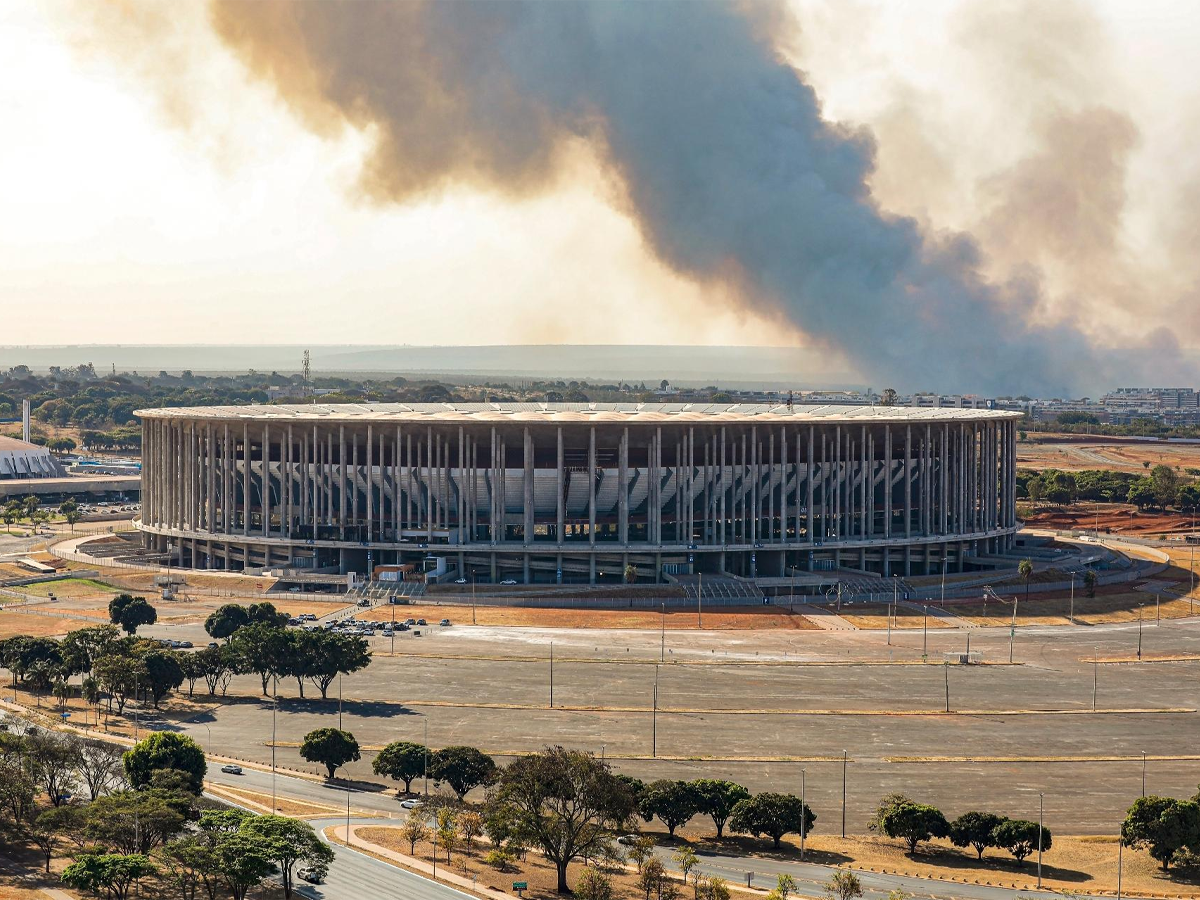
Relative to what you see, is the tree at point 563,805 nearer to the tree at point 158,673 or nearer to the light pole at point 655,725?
the light pole at point 655,725

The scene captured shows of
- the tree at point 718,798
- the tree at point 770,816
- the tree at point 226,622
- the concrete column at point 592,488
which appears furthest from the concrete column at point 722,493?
the tree at point 770,816

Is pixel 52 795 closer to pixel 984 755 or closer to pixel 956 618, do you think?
pixel 984 755

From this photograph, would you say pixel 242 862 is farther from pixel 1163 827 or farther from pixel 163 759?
pixel 1163 827

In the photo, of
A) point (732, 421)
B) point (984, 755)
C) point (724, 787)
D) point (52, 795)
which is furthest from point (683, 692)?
point (732, 421)

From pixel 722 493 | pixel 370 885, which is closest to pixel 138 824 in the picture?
pixel 370 885

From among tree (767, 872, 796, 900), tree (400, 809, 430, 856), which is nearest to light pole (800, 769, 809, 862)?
tree (767, 872, 796, 900)

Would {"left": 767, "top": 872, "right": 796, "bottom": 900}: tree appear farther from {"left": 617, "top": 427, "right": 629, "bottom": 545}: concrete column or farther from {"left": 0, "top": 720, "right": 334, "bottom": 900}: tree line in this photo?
{"left": 617, "top": 427, "right": 629, "bottom": 545}: concrete column
